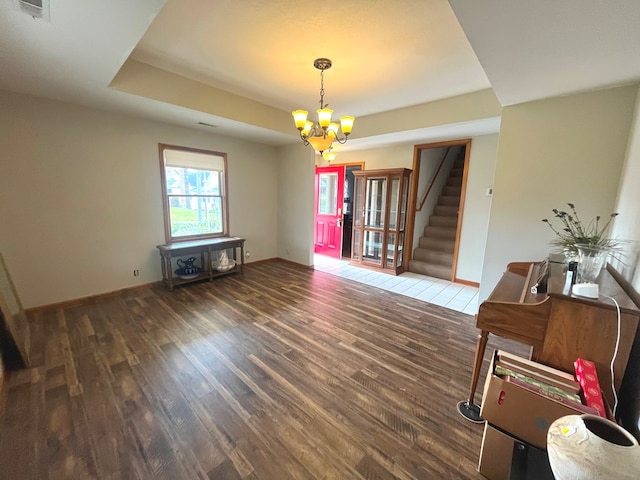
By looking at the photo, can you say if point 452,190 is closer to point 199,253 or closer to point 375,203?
point 375,203

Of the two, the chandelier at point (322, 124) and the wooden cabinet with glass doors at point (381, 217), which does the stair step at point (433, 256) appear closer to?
the wooden cabinet with glass doors at point (381, 217)

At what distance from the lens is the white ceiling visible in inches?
58.0

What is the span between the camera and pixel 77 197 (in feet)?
10.5

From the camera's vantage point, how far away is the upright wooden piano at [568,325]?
1.33 metres

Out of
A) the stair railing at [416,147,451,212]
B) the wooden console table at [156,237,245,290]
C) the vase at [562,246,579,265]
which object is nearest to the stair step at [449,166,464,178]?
the stair railing at [416,147,451,212]

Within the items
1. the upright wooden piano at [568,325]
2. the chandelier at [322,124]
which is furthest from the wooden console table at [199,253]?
the upright wooden piano at [568,325]

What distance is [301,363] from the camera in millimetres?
2248

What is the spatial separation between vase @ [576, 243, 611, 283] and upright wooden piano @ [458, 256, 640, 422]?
0.27ft

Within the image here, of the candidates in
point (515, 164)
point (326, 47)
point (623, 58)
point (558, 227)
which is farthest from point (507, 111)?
point (326, 47)

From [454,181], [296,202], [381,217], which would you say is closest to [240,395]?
[296,202]

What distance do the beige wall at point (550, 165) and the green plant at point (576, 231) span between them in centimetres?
8

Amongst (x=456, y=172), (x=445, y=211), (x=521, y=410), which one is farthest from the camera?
(x=456, y=172)

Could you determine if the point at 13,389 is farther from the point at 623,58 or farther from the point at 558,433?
the point at 623,58

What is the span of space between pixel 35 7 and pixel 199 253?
10.8ft
